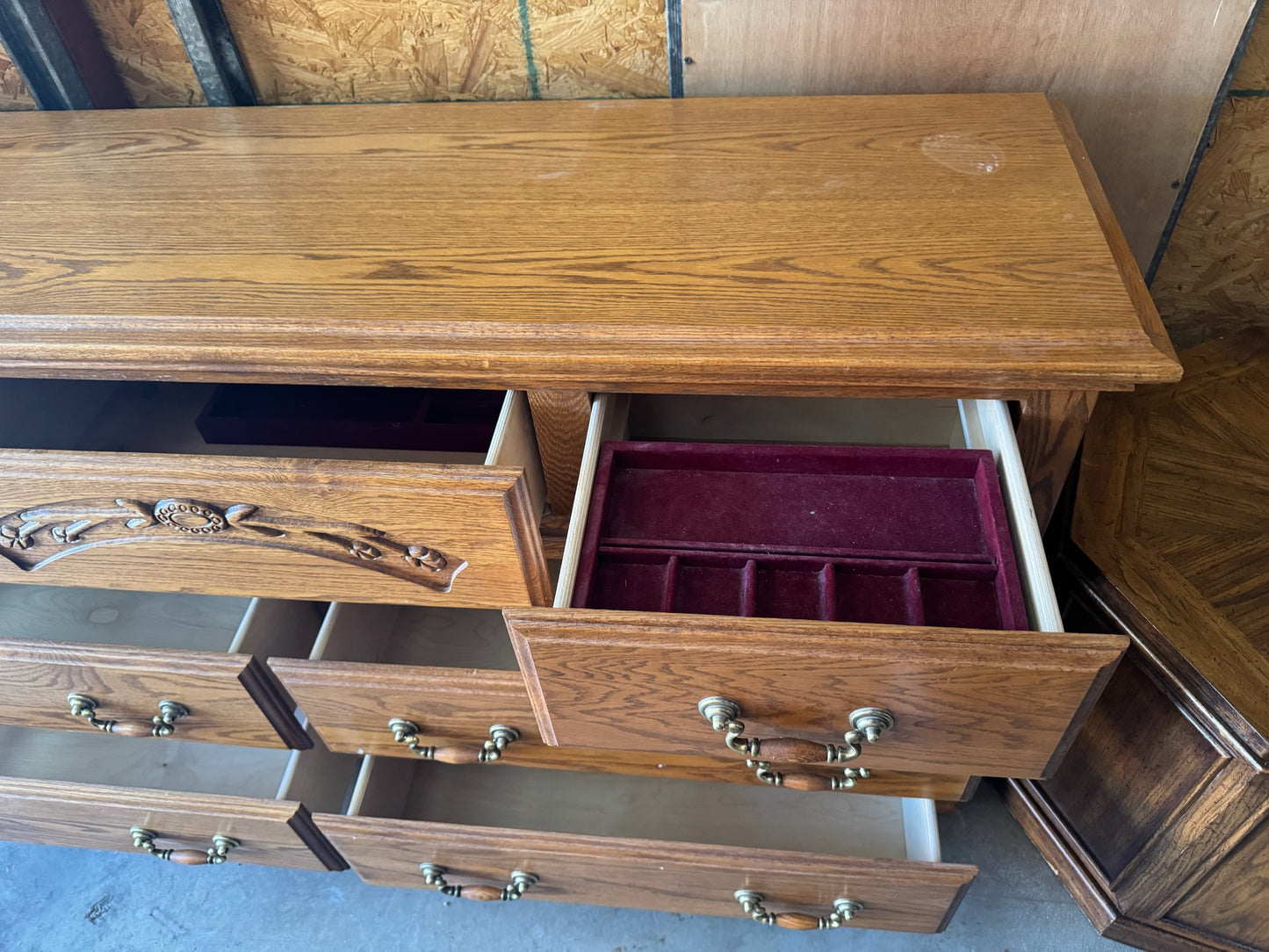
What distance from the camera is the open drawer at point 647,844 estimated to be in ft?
2.90

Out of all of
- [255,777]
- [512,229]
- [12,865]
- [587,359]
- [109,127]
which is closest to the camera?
[587,359]

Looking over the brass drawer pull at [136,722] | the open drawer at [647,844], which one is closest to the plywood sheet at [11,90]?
the brass drawer pull at [136,722]

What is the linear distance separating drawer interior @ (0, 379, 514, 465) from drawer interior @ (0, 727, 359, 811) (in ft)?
1.32

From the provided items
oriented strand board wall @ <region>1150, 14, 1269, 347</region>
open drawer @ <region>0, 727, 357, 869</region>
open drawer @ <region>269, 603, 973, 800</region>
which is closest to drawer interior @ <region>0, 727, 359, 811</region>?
open drawer @ <region>0, 727, 357, 869</region>

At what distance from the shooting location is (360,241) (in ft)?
2.70

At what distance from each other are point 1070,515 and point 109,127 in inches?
48.4

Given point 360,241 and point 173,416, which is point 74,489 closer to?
point 360,241

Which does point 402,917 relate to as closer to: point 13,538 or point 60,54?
point 13,538

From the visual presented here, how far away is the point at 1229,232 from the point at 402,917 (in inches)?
56.0

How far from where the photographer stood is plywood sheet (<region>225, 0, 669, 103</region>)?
1022 millimetres

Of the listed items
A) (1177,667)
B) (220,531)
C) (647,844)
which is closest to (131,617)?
(220,531)

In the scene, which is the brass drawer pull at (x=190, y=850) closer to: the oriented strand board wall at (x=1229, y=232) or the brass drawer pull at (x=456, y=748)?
the brass drawer pull at (x=456, y=748)

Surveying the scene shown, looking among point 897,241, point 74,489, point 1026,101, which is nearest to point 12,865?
point 74,489

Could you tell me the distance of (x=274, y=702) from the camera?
0.94 metres
